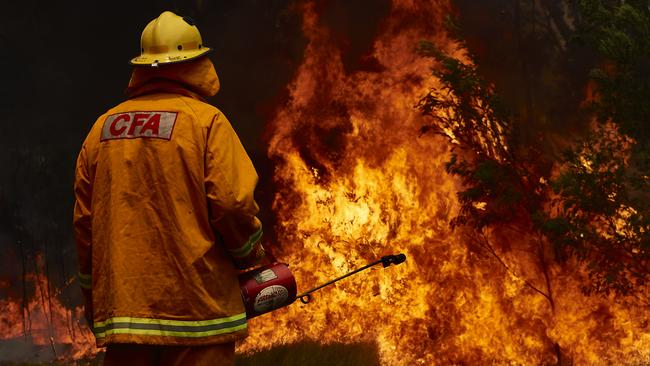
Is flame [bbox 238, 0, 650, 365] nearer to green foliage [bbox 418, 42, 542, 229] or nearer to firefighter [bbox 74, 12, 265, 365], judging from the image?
green foliage [bbox 418, 42, 542, 229]

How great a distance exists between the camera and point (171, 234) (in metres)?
3.51

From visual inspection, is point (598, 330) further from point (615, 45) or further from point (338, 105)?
point (338, 105)

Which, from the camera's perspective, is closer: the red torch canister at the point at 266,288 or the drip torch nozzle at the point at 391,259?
the red torch canister at the point at 266,288

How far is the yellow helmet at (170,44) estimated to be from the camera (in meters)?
3.79

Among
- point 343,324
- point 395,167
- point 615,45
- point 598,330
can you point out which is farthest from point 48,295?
point 615,45

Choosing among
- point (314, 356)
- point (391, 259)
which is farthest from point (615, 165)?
point (391, 259)

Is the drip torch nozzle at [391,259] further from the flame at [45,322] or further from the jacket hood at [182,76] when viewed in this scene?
the flame at [45,322]

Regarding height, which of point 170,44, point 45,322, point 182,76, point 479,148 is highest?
point 170,44

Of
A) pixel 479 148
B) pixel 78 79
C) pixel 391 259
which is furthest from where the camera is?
pixel 78 79

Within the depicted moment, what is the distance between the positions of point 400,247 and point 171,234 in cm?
537

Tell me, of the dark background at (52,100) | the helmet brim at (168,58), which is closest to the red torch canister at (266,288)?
the helmet brim at (168,58)

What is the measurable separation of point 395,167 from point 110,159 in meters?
5.35

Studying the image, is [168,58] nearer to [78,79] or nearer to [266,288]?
[266,288]

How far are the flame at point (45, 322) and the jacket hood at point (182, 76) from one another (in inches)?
324
